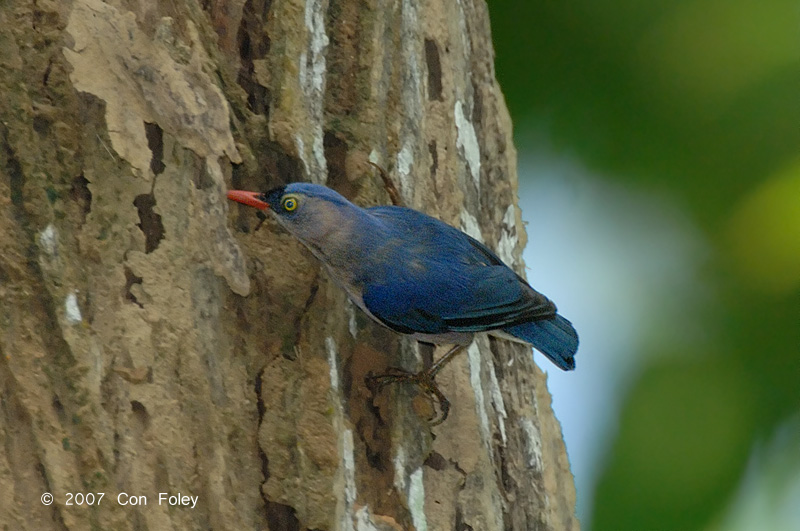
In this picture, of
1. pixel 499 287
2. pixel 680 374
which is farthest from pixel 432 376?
pixel 680 374

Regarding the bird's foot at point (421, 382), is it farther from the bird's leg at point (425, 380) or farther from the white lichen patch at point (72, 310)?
the white lichen patch at point (72, 310)

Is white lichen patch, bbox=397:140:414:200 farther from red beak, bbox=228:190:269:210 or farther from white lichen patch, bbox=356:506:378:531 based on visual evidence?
white lichen patch, bbox=356:506:378:531

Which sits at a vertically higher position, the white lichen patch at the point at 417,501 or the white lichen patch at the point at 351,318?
the white lichen patch at the point at 351,318

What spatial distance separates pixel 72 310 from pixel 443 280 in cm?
134

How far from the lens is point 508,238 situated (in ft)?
12.4

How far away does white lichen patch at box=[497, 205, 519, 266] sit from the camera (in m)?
3.73

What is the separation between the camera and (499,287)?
340cm

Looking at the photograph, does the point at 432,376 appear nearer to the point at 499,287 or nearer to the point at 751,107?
the point at 499,287

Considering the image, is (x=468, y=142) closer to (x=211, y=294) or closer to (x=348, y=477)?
(x=211, y=294)

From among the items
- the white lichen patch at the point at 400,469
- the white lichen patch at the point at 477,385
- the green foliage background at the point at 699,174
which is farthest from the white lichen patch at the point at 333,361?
the green foliage background at the point at 699,174

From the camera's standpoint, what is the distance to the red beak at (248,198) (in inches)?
108

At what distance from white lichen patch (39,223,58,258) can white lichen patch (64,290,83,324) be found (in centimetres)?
11

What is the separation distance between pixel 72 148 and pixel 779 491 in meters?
Result: 3.48

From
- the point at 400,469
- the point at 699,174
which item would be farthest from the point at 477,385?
the point at 699,174
